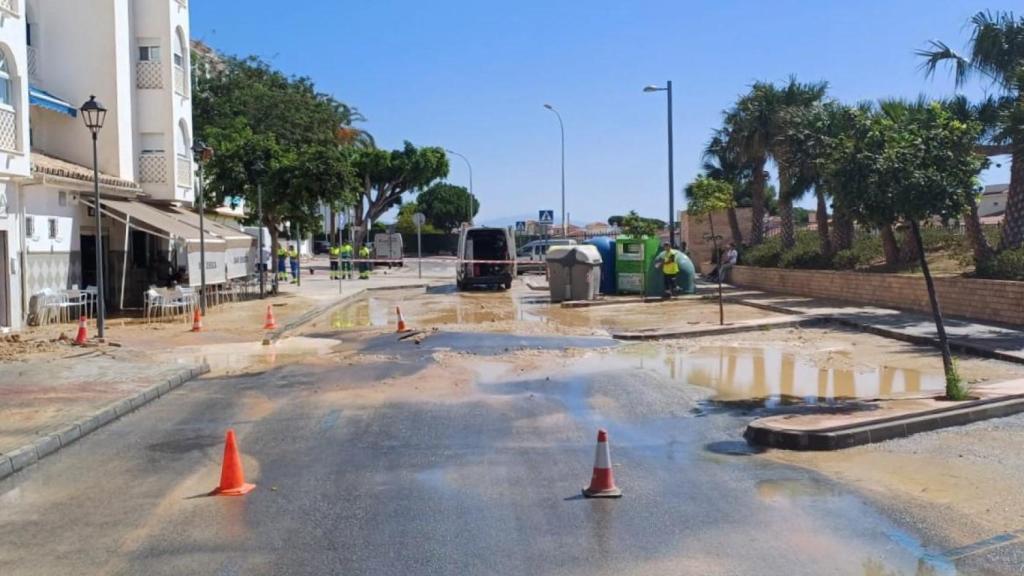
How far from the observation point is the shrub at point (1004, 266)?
57.0ft

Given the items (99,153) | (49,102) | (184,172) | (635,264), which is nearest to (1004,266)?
(635,264)

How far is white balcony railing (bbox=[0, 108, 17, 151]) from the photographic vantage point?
59.4 ft

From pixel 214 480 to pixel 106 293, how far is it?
1947 centimetres

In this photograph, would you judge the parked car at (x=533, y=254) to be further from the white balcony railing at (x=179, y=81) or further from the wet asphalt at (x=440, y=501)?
the wet asphalt at (x=440, y=501)

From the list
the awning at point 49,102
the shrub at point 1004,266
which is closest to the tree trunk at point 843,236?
the shrub at point 1004,266

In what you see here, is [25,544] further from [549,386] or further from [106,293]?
[106,293]

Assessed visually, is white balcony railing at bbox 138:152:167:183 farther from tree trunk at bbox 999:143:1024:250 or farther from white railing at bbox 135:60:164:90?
tree trunk at bbox 999:143:1024:250

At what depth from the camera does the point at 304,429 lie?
9539 mm

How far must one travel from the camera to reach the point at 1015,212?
766 inches

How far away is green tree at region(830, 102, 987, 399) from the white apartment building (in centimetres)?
1573

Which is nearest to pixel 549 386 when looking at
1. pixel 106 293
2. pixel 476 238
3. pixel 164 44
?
pixel 106 293

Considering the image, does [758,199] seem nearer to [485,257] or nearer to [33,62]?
[485,257]

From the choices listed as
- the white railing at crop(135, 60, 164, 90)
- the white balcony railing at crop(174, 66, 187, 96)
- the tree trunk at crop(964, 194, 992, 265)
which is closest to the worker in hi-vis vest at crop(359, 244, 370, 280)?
the white balcony railing at crop(174, 66, 187, 96)

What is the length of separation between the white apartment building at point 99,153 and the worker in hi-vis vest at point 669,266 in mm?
12533
